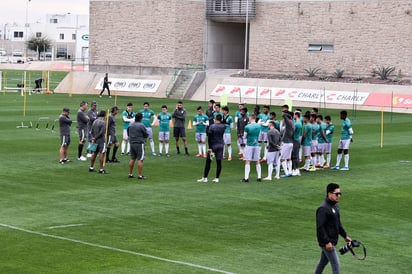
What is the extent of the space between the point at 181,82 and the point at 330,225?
56234mm

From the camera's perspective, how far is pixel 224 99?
3897 cm

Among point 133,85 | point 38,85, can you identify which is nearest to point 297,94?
point 133,85

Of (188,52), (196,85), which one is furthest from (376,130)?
(188,52)

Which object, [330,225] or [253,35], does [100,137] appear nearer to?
[330,225]

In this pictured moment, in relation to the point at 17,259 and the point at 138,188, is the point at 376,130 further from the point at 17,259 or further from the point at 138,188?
the point at 17,259

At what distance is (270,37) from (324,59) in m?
5.28

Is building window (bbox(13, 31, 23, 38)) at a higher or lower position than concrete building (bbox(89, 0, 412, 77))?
higher

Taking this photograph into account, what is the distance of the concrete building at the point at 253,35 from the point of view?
6656 cm

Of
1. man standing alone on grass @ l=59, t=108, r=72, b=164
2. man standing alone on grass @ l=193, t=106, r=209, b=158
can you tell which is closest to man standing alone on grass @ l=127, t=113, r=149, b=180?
man standing alone on grass @ l=59, t=108, r=72, b=164

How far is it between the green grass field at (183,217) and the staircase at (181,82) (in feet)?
113

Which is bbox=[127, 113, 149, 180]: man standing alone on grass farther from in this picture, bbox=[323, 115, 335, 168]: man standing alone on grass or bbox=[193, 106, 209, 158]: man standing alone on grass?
bbox=[323, 115, 335, 168]: man standing alone on grass

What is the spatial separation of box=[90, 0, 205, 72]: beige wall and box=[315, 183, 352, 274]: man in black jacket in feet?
198

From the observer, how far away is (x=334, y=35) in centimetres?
6850

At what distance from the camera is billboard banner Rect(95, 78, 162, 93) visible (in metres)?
70.6
